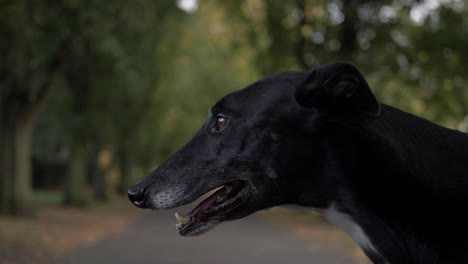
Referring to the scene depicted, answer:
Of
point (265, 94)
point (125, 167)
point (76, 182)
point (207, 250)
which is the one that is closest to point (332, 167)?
point (265, 94)

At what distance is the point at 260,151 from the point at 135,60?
59.6ft

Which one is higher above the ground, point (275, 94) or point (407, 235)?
point (275, 94)

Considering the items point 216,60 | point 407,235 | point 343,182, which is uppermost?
point 343,182

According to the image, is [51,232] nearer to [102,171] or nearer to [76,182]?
[76,182]

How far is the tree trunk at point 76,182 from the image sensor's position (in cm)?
2891

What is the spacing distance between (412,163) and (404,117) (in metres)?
0.26

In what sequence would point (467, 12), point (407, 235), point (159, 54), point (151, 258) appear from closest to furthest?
point (407, 235) → point (151, 258) → point (467, 12) → point (159, 54)

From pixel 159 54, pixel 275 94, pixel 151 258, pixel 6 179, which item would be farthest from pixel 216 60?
pixel 275 94

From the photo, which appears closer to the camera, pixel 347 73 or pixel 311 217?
pixel 347 73

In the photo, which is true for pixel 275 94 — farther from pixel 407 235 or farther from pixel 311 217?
pixel 311 217

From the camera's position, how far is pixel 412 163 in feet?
9.10

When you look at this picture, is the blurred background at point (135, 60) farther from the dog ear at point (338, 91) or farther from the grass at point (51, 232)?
the dog ear at point (338, 91)

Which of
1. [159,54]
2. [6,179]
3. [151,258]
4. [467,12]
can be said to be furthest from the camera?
[159,54]

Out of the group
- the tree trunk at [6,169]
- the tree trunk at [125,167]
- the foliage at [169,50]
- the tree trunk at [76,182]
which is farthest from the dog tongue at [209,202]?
the tree trunk at [125,167]
